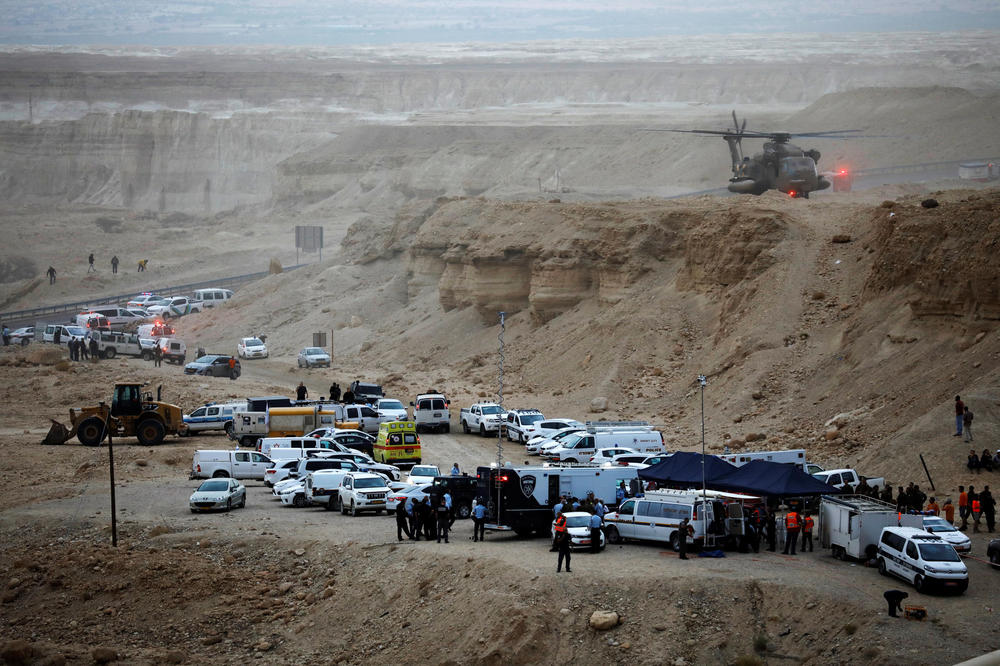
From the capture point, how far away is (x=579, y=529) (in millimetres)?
27172

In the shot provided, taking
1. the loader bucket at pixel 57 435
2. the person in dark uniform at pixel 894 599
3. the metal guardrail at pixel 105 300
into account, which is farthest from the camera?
the metal guardrail at pixel 105 300

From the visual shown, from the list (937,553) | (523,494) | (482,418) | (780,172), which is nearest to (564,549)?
(523,494)

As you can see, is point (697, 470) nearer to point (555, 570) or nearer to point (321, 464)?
point (555, 570)

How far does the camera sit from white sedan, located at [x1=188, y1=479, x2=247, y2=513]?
33.2m

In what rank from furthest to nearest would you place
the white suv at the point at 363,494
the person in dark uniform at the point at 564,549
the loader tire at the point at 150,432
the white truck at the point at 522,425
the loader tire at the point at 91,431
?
the white truck at the point at 522,425 < the loader tire at the point at 150,432 < the loader tire at the point at 91,431 < the white suv at the point at 363,494 < the person in dark uniform at the point at 564,549

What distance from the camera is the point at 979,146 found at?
100 metres

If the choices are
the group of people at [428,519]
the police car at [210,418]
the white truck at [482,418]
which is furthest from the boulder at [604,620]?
the police car at [210,418]

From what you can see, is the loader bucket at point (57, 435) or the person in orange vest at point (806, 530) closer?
the person in orange vest at point (806, 530)

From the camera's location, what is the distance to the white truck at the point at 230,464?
125 ft

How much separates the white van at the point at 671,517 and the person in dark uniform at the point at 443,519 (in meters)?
3.31

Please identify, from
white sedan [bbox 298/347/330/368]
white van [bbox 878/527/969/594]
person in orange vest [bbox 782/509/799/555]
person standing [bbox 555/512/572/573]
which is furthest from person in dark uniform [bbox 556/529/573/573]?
white sedan [bbox 298/347/330/368]

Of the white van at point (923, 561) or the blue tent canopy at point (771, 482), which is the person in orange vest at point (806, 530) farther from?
the white van at point (923, 561)

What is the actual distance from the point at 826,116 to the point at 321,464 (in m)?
95.9

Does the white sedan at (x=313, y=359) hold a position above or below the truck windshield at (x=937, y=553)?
above
